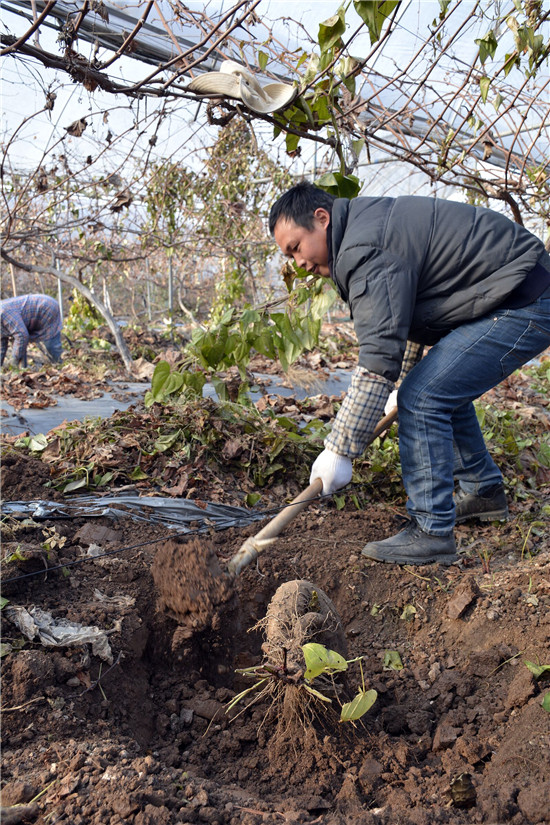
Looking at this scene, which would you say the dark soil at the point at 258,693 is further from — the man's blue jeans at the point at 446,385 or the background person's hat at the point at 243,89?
the background person's hat at the point at 243,89

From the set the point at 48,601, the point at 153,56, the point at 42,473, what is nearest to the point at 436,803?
the point at 48,601

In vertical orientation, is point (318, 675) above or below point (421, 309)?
below

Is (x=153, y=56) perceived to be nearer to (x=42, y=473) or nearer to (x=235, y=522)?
(x=42, y=473)

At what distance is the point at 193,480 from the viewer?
310cm

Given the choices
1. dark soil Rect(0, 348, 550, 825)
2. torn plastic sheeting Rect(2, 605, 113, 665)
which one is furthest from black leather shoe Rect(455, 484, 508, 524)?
torn plastic sheeting Rect(2, 605, 113, 665)

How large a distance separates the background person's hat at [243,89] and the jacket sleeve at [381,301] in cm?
76

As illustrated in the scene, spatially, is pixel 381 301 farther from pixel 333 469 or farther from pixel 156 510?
pixel 156 510

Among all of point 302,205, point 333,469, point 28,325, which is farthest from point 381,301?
point 28,325

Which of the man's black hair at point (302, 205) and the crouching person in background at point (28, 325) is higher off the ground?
the man's black hair at point (302, 205)

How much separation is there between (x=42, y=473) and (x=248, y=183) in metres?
7.16

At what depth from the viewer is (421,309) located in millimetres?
2467

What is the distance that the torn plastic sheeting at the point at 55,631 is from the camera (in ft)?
5.98

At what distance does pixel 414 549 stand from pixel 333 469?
1.76 feet

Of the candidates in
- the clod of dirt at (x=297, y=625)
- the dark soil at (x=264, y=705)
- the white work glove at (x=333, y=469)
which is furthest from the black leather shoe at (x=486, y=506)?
the clod of dirt at (x=297, y=625)
